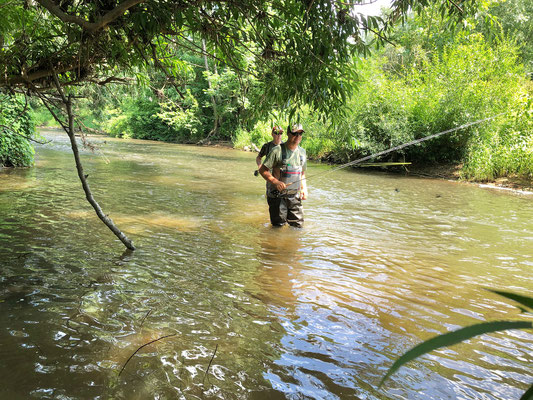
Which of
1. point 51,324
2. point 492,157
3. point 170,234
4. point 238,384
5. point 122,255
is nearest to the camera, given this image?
point 238,384

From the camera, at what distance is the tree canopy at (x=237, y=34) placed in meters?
3.51

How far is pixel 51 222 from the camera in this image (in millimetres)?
6340

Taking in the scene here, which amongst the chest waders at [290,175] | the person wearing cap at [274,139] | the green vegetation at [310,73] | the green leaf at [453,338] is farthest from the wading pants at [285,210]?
the green leaf at [453,338]


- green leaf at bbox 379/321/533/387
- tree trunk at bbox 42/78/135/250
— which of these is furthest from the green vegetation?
green leaf at bbox 379/321/533/387

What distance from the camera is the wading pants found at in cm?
711

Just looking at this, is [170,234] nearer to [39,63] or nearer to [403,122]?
[39,63]

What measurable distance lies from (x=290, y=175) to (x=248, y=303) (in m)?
3.46

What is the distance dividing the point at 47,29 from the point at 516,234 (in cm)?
823

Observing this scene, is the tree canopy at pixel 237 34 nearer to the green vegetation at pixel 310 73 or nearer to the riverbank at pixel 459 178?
the green vegetation at pixel 310 73

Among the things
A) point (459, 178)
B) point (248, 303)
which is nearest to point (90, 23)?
point (248, 303)

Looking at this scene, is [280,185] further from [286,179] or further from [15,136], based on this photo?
[15,136]

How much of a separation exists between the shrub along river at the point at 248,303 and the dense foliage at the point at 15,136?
366cm

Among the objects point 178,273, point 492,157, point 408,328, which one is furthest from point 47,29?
point 492,157

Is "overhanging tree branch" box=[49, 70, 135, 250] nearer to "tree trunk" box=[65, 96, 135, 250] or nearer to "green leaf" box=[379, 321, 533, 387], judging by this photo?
"tree trunk" box=[65, 96, 135, 250]
